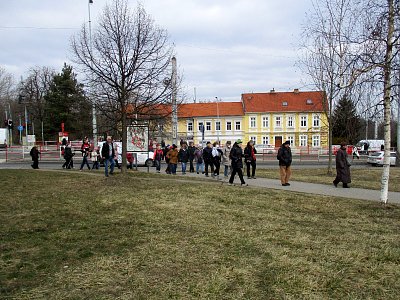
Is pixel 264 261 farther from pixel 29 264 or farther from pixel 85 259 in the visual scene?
pixel 29 264

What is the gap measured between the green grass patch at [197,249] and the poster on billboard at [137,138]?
26.5 feet

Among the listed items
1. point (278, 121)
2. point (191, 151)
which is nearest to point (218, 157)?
point (191, 151)

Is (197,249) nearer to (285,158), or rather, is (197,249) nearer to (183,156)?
(285,158)

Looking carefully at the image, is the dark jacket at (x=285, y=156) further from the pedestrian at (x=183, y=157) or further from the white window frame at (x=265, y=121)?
the white window frame at (x=265, y=121)

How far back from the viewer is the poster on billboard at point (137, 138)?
61.1ft

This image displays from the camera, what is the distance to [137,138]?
64.1 feet

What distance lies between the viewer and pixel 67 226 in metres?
7.57

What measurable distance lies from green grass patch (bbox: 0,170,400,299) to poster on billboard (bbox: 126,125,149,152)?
26.5ft

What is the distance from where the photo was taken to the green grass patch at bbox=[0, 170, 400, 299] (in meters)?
4.45

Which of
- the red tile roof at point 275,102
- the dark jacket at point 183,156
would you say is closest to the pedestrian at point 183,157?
the dark jacket at point 183,156

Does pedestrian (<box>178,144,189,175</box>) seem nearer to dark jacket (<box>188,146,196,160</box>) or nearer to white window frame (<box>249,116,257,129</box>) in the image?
dark jacket (<box>188,146,196,160</box>)

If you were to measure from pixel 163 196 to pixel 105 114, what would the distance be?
7.21m

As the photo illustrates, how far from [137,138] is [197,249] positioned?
14057mm

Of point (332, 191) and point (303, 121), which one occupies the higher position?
point (303, 121)
